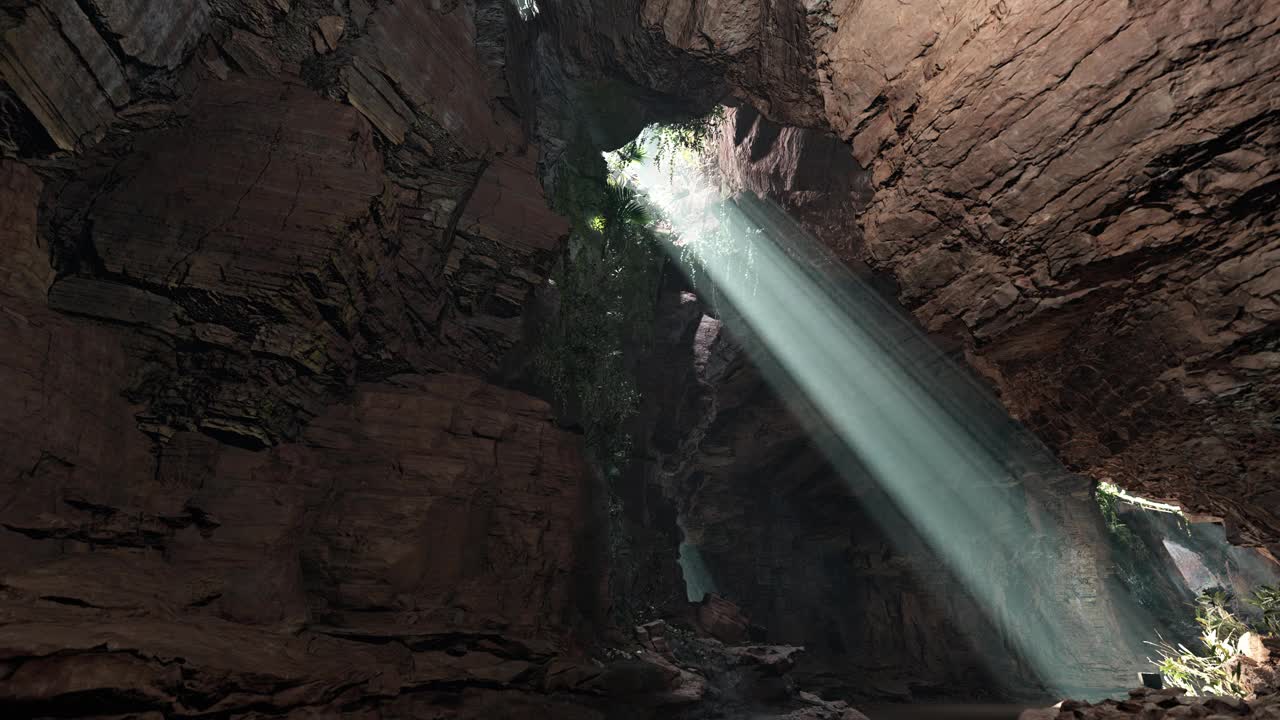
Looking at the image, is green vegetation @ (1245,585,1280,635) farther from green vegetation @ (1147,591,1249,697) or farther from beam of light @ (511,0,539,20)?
beam of light @ (511,0,539,20)

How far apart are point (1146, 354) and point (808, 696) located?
14066mm

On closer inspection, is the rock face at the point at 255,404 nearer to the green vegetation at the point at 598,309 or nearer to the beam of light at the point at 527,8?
the green vegetation at the point at 598,309

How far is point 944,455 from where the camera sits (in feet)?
81.4

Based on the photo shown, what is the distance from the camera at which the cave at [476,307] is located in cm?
552

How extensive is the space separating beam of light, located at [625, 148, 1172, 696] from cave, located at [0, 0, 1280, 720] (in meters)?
6.98

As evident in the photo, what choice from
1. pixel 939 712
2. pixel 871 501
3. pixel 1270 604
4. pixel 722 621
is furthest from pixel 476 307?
pixel 871 501

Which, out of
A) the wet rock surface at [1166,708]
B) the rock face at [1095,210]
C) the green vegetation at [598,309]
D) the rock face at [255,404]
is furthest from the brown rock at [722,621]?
the rock face at [1095,210]

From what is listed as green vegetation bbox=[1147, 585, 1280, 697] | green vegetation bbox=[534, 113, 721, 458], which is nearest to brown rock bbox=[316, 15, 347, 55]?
green vegetation bbox=[534, 113, 721, 458]

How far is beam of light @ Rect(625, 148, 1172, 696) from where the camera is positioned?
21953 mm

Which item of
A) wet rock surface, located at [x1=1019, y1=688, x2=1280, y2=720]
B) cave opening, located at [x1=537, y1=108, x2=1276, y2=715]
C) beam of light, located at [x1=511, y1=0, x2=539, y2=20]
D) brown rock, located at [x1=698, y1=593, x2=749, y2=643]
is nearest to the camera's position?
wet rock surface, located at [x1=1019, y1=688, x2=1280, y2=720]

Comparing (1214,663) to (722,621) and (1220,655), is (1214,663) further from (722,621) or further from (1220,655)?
(722,621)

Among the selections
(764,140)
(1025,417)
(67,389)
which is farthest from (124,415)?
(764,140)

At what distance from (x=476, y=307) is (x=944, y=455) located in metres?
21.4

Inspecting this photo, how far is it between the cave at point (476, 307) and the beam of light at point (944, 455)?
275 inches
